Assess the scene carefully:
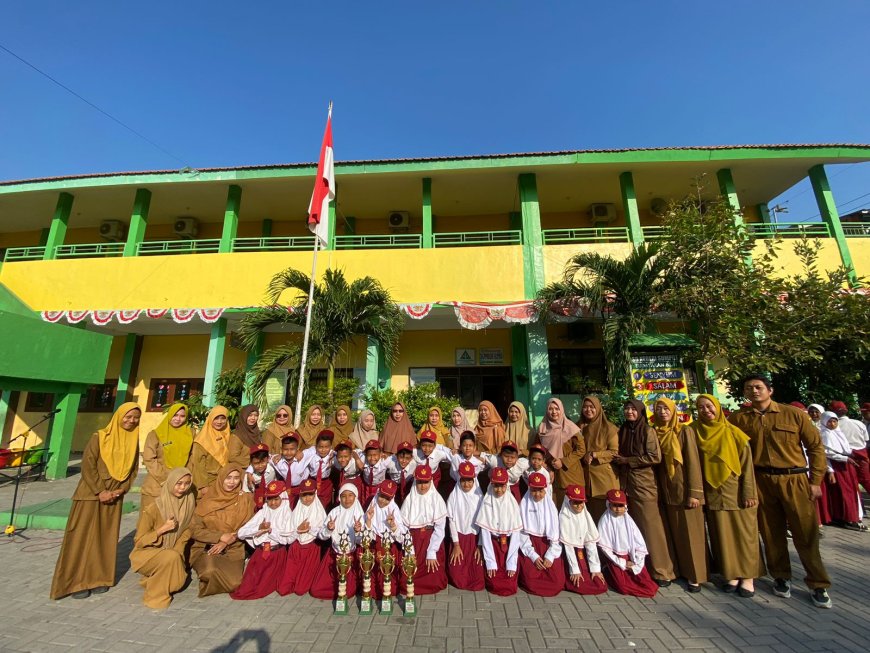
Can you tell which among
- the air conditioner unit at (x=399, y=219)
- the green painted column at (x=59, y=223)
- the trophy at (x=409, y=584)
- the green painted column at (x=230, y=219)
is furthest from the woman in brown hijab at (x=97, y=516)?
the green painted column at (x=59, y=223)

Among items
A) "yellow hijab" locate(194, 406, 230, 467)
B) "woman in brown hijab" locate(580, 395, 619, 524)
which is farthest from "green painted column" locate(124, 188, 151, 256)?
"woman in brown hijab" locate(580, 395, 619, 524)

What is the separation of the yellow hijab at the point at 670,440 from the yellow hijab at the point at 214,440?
14.4 feet

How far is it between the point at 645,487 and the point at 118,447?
469cm

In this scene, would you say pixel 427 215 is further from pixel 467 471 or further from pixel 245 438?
pixel 467 471

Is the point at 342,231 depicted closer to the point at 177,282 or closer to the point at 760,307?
the point at 177,282

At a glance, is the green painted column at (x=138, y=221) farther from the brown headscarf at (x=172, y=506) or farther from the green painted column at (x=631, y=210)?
the green painted column at (x=631, y=210)

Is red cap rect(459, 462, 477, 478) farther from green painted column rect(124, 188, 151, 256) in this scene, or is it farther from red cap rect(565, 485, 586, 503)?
green painted column rect(124, 188, 151, 256)

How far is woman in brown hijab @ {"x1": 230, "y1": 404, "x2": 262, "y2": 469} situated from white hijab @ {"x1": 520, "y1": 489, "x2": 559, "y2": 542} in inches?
113

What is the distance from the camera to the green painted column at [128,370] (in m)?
10.2

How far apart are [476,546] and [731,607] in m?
1.94

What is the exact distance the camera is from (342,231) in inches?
444

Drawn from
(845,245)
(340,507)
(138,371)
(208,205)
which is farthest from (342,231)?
(845,245)

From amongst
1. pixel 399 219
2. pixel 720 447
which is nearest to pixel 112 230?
pixel 399 219

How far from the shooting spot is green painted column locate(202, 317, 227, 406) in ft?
27.4
